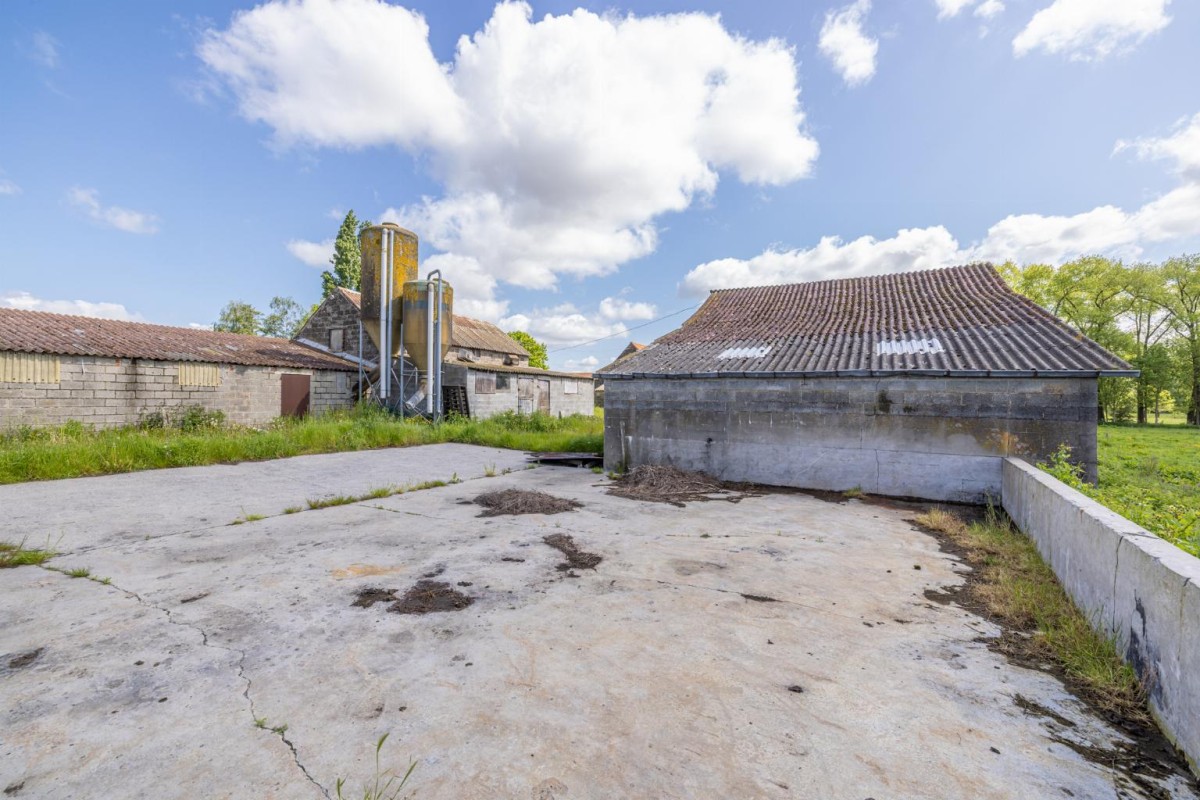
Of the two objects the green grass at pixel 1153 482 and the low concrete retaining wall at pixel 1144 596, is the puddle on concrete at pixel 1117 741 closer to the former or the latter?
the low concrete retaining wall at pixel 1144 596

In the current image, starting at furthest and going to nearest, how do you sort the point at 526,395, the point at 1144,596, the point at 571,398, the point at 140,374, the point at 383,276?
the point at 571,398 → the point at 526,395 → the point at 383,276 → the point at 140,374 → the point at 1144,596

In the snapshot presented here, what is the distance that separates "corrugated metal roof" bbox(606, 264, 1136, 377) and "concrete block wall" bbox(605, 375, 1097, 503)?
28 centimetres

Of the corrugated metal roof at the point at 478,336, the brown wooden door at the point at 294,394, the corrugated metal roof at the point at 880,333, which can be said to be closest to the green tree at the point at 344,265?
the corrugated metal roof at the point at 478,336

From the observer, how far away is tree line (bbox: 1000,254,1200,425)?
94.9 feet

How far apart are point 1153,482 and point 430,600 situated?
46.7 feet

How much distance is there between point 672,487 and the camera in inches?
331

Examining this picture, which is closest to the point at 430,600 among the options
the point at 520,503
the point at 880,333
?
the point at 520,503

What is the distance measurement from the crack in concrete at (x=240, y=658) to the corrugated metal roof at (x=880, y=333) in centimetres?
752

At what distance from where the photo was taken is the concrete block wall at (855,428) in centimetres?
697

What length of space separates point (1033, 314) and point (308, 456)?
49.5 feet

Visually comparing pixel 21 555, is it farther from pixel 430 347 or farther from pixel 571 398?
pixel 571 398

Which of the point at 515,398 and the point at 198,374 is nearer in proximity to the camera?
the point at 198,374

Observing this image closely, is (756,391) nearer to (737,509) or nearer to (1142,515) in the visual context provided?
(737,509)

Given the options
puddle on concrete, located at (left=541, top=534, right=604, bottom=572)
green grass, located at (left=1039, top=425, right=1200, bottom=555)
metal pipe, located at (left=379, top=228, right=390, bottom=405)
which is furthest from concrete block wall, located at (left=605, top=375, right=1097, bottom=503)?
metal pipe, located at (left=379, top=228, right=390, bottom=405)
